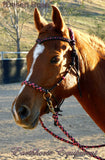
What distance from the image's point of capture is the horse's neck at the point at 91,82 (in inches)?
95.0

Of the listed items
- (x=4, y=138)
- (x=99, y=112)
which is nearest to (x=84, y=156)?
(x=4, y=138)

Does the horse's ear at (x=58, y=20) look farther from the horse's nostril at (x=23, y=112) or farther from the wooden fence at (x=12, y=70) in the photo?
the wooden fence at (x=12, y=70)

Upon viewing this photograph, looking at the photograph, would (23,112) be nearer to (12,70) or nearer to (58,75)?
(58,75)

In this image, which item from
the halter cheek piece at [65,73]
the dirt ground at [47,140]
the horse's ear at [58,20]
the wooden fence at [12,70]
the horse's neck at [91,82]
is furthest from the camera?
the wooden fence at [12,70]

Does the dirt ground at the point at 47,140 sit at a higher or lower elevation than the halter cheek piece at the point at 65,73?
lower

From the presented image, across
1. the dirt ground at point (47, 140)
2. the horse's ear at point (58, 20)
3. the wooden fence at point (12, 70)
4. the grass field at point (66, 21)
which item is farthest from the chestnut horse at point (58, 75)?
the grass field at point (66, 21)

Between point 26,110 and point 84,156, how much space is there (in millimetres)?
2858

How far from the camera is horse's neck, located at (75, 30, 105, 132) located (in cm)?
241

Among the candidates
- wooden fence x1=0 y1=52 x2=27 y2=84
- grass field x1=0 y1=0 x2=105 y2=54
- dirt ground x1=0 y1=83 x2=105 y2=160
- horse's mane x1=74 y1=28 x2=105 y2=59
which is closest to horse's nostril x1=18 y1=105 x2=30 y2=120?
horse's mane x1=74 y1=28 x2=105 y2=59

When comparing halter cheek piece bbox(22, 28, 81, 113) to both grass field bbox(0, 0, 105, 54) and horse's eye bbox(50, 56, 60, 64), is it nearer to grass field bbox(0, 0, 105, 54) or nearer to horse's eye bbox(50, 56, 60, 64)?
horse's eye bbox(50, 56, 60, 64)

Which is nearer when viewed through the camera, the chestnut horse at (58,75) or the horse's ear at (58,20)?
the chestnut horse at (58,75)

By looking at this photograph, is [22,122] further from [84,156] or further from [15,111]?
[84,156]

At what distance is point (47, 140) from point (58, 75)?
130 inches

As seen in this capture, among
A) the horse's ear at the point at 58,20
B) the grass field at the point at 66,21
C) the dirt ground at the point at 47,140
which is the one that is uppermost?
the horse's ear at the point at 58,20
